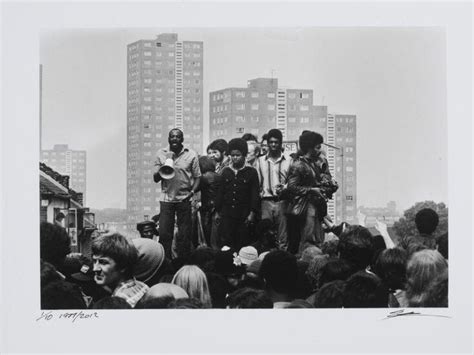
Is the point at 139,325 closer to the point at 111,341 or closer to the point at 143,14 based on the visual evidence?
the point at 111,341

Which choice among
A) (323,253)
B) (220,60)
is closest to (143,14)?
(220,60)

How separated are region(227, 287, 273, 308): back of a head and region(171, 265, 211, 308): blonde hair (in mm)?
238

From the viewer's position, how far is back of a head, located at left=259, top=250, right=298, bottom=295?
9.84 m

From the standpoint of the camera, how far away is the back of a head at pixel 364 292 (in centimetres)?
995

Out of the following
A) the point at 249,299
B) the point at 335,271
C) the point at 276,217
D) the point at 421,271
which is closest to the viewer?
the point at 335,271

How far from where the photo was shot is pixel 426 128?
10547mm

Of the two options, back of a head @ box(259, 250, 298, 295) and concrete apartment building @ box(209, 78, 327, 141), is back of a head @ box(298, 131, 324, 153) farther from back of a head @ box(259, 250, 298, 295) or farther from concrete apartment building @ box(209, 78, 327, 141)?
back of a head @ box(259, 250, 298, 295)

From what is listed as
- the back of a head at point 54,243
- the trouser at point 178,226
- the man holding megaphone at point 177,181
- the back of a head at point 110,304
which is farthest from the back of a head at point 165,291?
the back of a head at point 54,243

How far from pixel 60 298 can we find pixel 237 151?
232 centimetres

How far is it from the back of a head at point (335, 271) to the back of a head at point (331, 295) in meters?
0.04

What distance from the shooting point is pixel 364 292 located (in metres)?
10.0

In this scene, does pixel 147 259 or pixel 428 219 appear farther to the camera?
pixel 428 219

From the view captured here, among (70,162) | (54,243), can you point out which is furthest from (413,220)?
(54,243)

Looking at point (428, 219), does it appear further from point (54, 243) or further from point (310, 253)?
point (54, 243)
